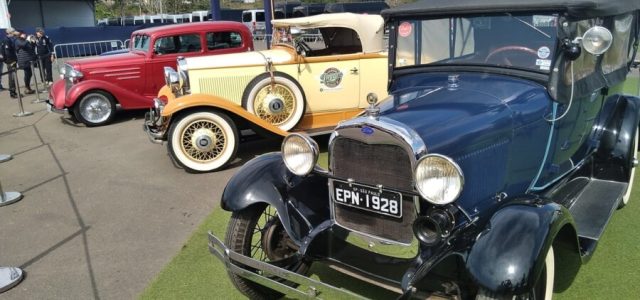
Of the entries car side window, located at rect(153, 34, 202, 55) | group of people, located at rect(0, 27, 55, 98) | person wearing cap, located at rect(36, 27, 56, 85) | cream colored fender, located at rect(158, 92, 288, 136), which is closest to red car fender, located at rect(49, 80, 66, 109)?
car side window, located at rect(153, 34, 202, 55)

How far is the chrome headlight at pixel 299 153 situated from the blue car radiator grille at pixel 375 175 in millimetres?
128

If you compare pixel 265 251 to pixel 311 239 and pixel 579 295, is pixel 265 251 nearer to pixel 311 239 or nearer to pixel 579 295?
pixel 311 239

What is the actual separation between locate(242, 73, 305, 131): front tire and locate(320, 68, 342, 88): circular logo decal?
17.7 inches

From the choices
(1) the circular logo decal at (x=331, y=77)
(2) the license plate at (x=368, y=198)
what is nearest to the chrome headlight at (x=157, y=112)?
(1) the circular logo decal at (x=331, y=77)

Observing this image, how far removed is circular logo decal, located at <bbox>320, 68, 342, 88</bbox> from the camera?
673cm

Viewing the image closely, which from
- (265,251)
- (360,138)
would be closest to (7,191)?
(265,251)

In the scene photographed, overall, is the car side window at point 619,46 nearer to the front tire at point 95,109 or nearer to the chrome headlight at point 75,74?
the front tire at point 95,109

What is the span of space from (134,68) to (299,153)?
23.2 ft

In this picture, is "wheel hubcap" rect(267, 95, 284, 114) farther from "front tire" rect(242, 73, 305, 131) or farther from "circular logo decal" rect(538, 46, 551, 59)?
"circular logo decal" rect(538, 46, 551, 59)

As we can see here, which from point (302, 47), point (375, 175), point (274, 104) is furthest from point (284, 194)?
point (302, 47)

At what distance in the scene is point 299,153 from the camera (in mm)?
2900

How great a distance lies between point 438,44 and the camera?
3.58m

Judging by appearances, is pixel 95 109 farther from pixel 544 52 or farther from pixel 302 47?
pixel 544 52

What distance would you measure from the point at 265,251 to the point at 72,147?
18.5 ft
